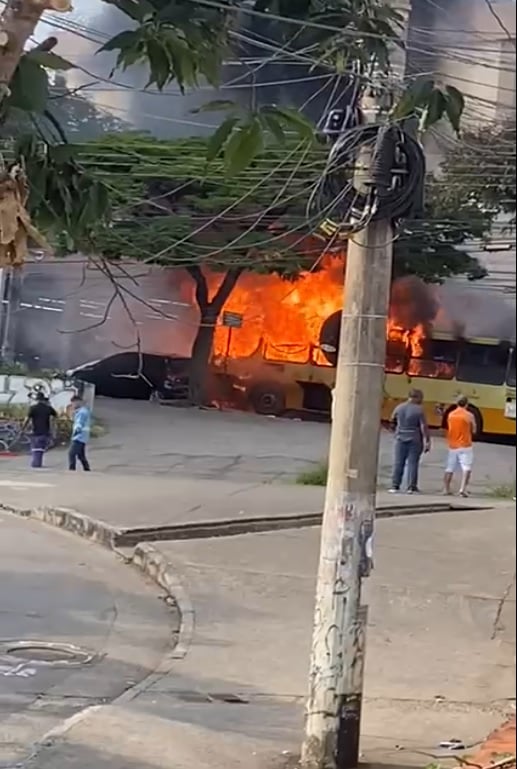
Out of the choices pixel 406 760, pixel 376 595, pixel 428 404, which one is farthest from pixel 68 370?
pixel 406 760

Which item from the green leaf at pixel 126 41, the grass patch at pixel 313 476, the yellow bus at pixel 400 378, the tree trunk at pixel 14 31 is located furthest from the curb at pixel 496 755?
the grass patch at pixel 313 476

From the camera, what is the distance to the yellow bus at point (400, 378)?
50.8 feet

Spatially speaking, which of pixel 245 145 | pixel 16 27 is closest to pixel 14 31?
pixel 16 27

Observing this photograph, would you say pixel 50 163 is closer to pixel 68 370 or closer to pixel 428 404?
pixel 428 404

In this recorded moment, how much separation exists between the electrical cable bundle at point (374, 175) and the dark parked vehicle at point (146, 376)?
16.2 meters

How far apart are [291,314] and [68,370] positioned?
479 cm

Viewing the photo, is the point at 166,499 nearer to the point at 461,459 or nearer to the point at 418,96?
the point at 461,459

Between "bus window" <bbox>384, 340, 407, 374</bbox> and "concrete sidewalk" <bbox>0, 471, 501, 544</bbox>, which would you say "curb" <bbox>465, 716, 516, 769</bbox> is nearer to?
"concrete sidewalk" <bbox>0, 471, 501, 544</bbox>

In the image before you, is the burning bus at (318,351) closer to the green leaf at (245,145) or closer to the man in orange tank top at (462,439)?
the man in orange tank top at (462,439)

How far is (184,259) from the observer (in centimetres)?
810

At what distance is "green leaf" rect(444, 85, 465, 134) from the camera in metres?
4.30

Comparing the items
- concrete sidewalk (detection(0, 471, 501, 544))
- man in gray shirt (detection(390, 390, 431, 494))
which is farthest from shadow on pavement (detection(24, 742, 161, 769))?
man in gray shirt (detection(390, 390, 431, 494))

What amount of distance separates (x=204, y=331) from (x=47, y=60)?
66.3ft

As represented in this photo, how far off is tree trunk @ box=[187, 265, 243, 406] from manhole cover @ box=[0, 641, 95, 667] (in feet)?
35.4
